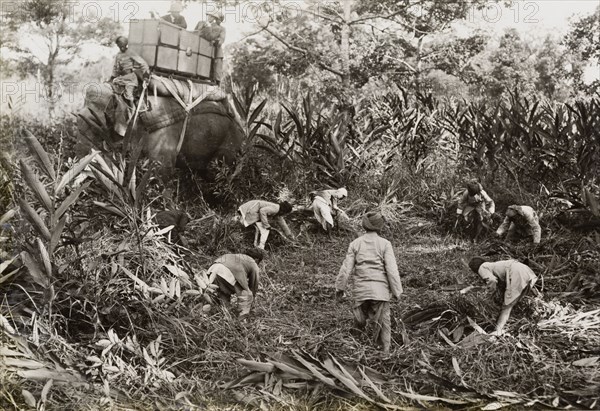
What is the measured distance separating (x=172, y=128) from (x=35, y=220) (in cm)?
259

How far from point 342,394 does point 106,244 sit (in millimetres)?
1811

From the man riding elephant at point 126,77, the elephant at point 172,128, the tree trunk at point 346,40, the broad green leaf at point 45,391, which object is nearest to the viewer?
the broad green leaf at point 45,391

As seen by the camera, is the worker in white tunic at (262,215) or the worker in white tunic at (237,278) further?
the worker in white tunic at (262,215)

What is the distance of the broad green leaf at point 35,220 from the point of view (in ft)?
13.2

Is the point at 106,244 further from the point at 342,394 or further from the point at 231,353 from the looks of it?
the point at 342,394

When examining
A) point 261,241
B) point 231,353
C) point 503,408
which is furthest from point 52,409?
point 503,408

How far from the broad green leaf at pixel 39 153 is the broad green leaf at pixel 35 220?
9.2 inches

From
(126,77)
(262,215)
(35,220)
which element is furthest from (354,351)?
(126,77)

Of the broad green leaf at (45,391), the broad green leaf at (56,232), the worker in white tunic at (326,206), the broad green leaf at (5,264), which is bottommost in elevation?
the broad green leaf at (45,391)

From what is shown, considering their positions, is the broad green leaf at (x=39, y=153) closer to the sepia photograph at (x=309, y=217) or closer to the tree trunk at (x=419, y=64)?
the sepia photograph at (x=309, y=217)

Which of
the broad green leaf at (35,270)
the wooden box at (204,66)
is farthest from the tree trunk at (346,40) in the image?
the broad green leaf at (35,270)

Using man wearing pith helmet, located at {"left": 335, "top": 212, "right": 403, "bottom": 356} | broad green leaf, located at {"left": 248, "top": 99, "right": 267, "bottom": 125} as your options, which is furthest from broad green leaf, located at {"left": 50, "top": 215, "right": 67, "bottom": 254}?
broad green leaf, located at {"left": 248, "top": 99, "right": 267, "bottom": 125}

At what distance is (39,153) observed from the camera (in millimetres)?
4109

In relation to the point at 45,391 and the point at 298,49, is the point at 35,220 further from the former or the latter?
the point at 298,49
